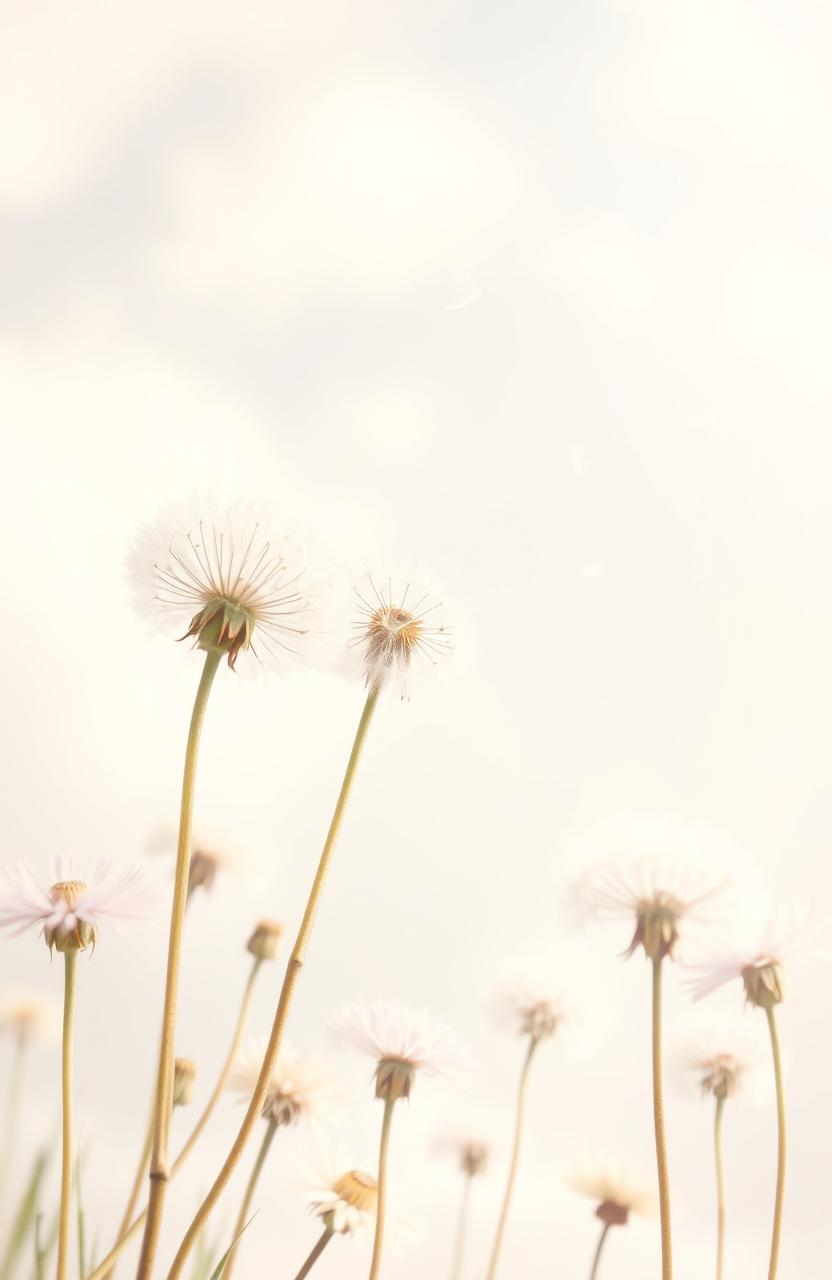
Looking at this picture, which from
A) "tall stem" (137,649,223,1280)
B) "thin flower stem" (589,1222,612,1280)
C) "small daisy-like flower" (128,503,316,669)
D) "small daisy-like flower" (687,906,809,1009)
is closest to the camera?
"tall stem" (137,649,223,1280)

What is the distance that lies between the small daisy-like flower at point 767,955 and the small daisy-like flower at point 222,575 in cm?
30

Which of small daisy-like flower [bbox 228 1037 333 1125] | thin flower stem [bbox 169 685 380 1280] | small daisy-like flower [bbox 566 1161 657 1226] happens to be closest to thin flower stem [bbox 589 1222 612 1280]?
small daisy-like flower [bbox 566 1161 657 1226]

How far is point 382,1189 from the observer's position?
501 millimetres

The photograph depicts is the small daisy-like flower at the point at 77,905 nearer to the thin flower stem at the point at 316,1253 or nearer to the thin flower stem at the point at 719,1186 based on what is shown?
the thin flower stem at the point at 316,1253

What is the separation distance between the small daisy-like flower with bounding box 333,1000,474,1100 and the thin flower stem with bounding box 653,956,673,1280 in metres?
0.12

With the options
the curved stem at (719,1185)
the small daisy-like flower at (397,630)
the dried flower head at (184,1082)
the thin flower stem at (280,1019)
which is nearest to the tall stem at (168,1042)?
the thin flower stem at (280,1019)

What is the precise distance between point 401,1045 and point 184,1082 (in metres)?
0.14

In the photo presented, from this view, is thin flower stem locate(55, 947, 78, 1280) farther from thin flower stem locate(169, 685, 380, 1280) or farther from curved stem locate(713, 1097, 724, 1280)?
curved stem locate(713, 1097, 724, 1280)

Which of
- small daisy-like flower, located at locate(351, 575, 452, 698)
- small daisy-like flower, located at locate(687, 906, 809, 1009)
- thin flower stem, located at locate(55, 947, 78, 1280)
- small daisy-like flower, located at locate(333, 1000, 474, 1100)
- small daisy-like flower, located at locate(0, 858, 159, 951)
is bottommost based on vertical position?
thin flower stem, located at locate(55, 947, 78, 1280)

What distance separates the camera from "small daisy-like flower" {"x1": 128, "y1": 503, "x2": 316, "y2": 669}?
1.41 ft

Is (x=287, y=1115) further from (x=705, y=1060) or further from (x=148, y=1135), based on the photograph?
(x=705, y=1060)

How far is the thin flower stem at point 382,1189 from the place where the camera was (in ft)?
1.61

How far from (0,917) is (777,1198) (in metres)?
0.37

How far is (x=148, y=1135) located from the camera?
53 cm
